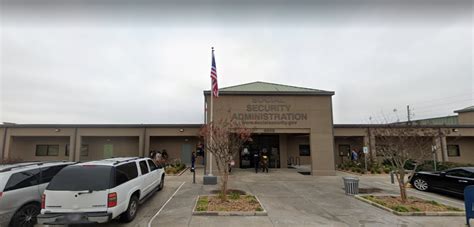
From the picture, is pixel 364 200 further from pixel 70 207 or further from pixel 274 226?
pixel 70 207

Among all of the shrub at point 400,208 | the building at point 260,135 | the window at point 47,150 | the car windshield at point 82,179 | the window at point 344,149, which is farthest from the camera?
the window at point 47,150

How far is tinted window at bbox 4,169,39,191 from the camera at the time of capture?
578cm

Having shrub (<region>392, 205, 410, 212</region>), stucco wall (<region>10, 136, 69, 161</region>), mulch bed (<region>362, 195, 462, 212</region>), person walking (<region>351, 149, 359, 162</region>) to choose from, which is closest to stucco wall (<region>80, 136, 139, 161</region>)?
stucco wall (<region>10, 136, 69, 161</region>)

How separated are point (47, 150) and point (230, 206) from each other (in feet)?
83.4

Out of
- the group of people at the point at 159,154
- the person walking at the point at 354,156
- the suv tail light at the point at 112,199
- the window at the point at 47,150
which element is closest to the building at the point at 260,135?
the window at the point at 47,150

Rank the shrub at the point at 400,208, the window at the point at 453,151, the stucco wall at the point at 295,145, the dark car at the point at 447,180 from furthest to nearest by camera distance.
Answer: the window at the point at 453,151
the stucco wall at the point at 295,145
the dark car at the point at 447,180
the shrub at the point at 400,208

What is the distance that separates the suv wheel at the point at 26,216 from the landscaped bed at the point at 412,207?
1097 cm

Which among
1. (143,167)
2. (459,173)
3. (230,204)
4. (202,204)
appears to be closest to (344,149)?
(459,173)

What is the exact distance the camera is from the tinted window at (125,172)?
6288mm

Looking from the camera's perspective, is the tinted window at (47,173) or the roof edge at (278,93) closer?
the tinted window at (47,173)

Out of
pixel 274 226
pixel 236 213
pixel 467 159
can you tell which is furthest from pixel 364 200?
pixel 467 159

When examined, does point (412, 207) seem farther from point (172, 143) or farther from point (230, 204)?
point (172, 143)

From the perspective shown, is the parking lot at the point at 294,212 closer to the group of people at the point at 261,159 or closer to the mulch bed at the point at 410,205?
the mulch bed at the point at 410,205

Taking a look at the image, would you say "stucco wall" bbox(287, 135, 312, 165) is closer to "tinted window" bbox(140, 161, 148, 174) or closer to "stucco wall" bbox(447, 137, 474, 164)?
"stucco wall" bbox(447, 137, 474, 164)
